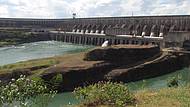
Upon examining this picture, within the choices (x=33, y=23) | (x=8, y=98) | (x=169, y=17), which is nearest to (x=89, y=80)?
(x=8, y=98)

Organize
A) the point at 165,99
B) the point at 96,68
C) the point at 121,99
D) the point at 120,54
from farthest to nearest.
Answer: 1. the point at 120,54
2. the point at 96,68
3. the point at 165,99
4. the point at 121,99

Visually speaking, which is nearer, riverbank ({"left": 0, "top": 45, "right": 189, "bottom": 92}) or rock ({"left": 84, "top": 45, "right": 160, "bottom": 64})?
riverbank ({"left": 0, "top": 45, "right": 189, "bottom": 92})

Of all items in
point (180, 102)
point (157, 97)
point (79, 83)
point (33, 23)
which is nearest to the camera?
point (180, 102)

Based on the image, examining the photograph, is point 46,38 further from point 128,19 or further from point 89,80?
point 89,80

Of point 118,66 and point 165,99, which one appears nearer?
point 165,99

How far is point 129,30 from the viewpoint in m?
110

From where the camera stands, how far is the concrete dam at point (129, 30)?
266ft

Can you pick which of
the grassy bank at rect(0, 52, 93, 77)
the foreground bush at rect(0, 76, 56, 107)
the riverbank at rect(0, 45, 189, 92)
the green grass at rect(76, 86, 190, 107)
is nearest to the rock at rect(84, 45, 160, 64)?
the riverbank at rect(0, 45, 189, 92)

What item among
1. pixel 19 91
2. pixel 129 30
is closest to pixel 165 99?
pixel 19 91

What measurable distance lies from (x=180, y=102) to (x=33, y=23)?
153m

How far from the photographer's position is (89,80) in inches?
1783

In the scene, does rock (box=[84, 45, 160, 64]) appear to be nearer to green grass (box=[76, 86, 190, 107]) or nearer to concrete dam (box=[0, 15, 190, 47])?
concrete dam (box=[0, 15, 190, 47])

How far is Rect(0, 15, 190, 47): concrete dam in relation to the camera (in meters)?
81.1

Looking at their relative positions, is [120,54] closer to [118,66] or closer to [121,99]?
[118,66]
